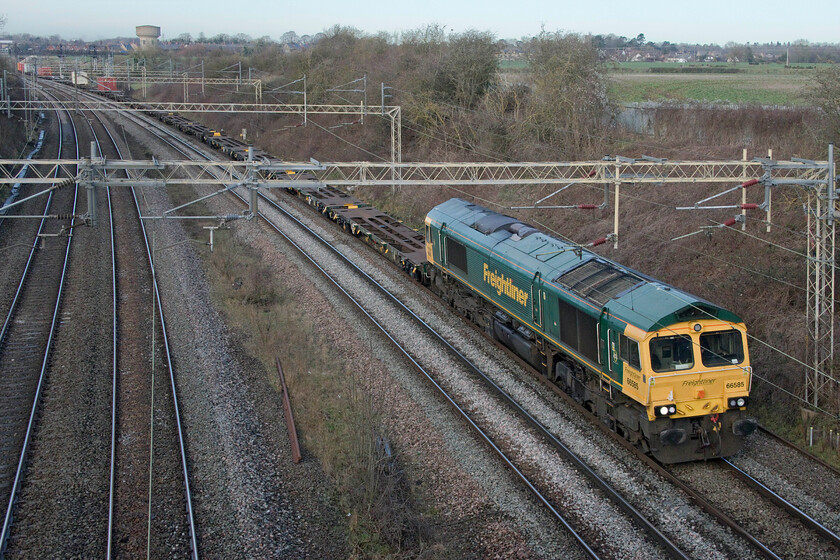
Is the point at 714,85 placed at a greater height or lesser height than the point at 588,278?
greater

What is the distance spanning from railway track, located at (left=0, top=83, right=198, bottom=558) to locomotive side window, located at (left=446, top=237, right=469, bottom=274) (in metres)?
7.86

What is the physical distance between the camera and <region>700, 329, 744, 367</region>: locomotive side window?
485 inches

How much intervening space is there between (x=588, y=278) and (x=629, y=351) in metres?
2.34

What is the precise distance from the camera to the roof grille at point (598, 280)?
1369cm

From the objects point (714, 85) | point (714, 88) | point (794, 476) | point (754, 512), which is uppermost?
point (714, 85)

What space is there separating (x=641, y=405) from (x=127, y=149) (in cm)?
4399

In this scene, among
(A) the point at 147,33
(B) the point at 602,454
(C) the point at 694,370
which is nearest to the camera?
(C) the point at 694,370

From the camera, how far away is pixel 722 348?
12453mm

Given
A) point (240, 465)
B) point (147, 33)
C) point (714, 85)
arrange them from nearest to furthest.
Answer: point (240, 465) < point (714, 85) < point (147, 33)

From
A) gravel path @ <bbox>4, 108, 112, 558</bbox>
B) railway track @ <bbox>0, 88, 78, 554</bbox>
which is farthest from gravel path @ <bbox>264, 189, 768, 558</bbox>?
railway track @ <bbox>0, 88, 78, 554</bbox>

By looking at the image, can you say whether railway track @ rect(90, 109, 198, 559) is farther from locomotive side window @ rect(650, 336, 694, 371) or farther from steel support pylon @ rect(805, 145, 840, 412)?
steel support pylon @ rect(805, 145, 840, 412)

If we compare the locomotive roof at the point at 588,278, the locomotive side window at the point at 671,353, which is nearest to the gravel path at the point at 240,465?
the locomotive side window at the point at 671,353

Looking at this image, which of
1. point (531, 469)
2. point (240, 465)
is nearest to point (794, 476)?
point (531, 469)

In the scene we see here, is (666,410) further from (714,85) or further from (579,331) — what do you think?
(714,85)
